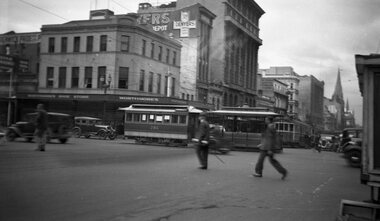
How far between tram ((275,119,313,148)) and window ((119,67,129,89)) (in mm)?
13780

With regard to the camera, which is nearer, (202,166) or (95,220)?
(95,220)

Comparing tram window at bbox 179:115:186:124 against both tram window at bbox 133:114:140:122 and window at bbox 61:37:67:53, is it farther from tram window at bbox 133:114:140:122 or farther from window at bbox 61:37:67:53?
window at bbox 61:37:67:53

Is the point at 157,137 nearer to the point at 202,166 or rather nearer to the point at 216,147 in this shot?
the point at 216,147

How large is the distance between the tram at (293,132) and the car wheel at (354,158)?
60.6 ft

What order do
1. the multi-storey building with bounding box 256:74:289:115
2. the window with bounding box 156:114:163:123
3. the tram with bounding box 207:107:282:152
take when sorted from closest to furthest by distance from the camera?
the tram with bounding box 207:107:282:152
the window with bounding box 156:114:163:123
the multi-storey building with bounding box 256:74:289:115

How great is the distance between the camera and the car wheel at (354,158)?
17.1 meters

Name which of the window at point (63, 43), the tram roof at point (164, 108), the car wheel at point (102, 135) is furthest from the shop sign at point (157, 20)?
the window at point (63, 43)

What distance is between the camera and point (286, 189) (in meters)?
8.72

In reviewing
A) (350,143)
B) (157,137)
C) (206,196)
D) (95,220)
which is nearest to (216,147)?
(350,143)

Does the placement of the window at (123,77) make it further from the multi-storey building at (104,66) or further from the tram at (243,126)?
the tram at (243,126)

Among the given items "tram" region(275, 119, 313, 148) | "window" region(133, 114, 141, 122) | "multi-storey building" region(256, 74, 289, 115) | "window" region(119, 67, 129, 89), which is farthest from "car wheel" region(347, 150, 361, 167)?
"multi-storey building" region(256, 74, 289, 115)

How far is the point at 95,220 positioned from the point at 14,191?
7.76 ft

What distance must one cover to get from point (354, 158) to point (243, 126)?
10392 millimetres

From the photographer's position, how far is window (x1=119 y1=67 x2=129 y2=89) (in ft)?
114
